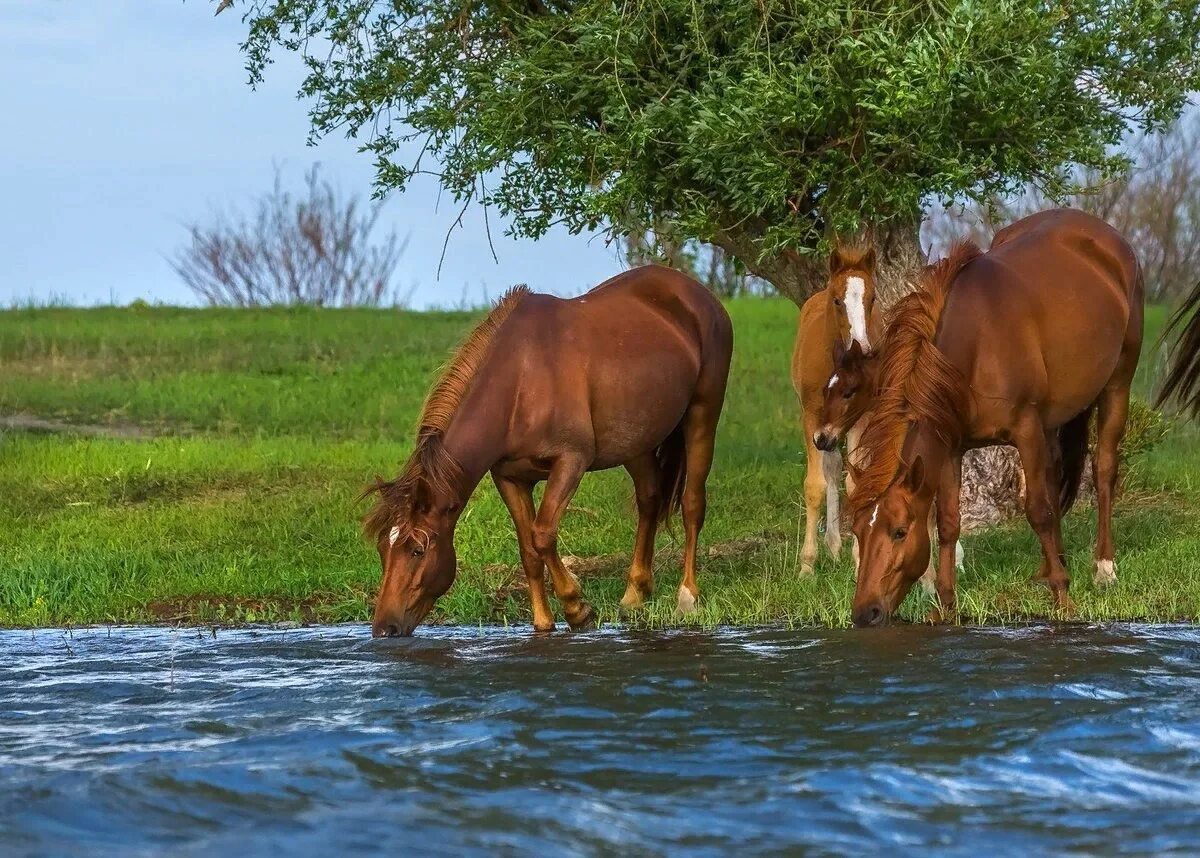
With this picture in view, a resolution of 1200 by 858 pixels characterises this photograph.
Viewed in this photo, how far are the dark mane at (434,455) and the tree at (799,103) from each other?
2.20 metres

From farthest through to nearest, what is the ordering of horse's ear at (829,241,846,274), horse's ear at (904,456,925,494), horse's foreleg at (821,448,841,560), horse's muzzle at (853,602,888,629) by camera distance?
1. horse's foreleg at (821,448,841,560)
2. horse's ear at (829,241,846,274)
3. horse's ear at (904,456,925,494)
4. horse's muzzle at (853,602,888,629)

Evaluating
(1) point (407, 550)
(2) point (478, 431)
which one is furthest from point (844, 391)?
(1) point (407, 550)

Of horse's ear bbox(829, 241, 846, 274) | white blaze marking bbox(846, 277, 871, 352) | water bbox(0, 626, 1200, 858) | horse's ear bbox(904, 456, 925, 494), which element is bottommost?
water bbox(0, 626, 1200, 858)

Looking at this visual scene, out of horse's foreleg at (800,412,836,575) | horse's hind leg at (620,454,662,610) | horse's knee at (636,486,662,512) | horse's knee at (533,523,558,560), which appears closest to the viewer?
horse's knee at (533,523,558,560)

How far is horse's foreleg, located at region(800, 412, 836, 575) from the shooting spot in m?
9.67

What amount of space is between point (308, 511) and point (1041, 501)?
21.2 ft

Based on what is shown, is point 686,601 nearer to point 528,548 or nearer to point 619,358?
point 528,548

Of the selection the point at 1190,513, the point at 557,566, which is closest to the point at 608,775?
the point at 557,566

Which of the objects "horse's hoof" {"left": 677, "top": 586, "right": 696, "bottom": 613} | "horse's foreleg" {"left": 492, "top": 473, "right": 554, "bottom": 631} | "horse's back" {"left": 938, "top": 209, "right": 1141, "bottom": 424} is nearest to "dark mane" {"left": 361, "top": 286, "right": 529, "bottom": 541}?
"horse's foreleg" {"left": 492, "top": 473, "right": 554, "bottom": 631}

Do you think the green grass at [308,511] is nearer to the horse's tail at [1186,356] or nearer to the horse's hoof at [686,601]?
the horse's hoof at [686,601]

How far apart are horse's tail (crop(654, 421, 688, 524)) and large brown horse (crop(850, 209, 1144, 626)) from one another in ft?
6.07

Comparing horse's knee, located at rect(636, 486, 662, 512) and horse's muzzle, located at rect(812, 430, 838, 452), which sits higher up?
horse's muzzle, located at rect(812, 430, 838, 452)

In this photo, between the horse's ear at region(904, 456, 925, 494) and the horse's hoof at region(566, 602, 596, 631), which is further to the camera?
the horse's hoof at region(566, 602, 596, 631)

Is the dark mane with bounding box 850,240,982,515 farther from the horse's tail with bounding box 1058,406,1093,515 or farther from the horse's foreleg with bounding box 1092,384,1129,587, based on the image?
the horse's tail with bounding box 1058,406,1093,515
